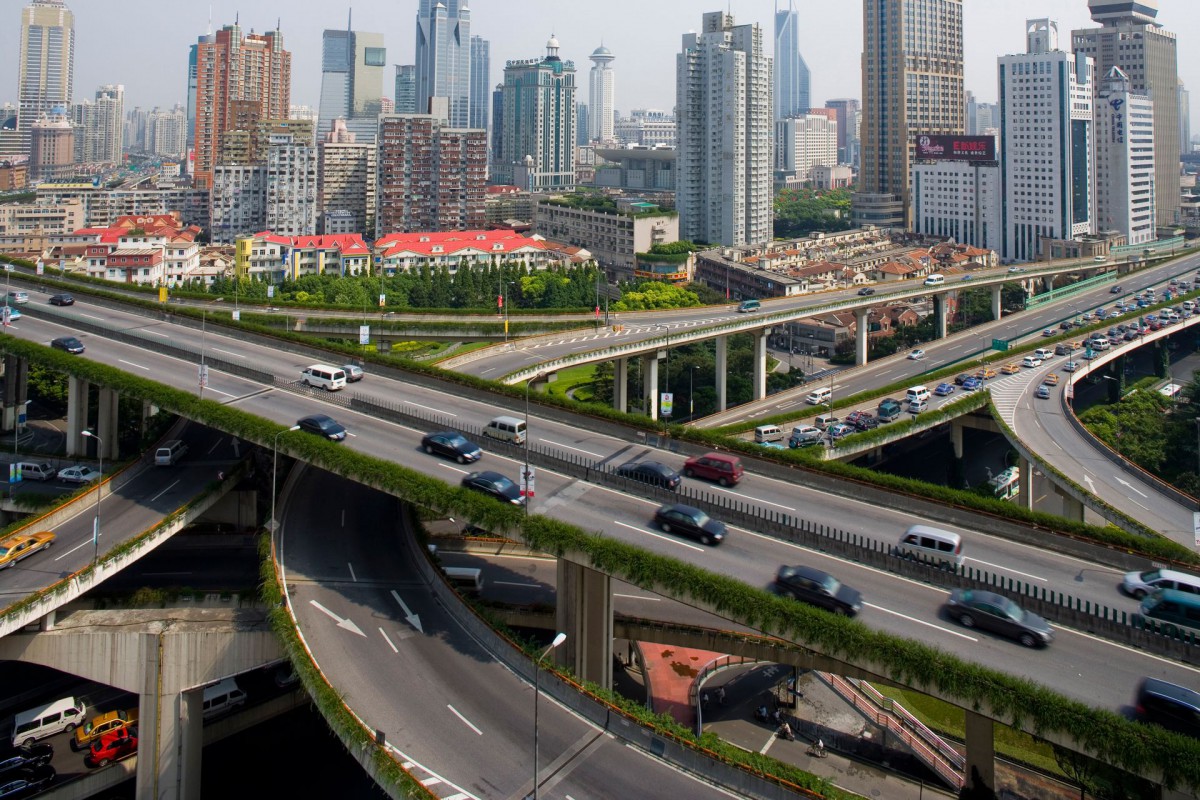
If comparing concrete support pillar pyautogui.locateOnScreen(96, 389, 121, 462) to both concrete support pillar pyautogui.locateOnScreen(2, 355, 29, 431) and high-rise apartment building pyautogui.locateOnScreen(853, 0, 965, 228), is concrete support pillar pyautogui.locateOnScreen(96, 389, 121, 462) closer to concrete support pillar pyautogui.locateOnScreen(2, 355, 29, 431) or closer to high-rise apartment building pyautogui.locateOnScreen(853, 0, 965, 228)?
concrete support pillar pyautogui.locateOnScreen(2, 355, 29, 431)

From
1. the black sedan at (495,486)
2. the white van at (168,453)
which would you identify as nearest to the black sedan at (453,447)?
the black sedan at (495,486)

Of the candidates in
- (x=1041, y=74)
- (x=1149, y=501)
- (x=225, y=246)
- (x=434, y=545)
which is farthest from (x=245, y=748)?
(x=1041, y=74)

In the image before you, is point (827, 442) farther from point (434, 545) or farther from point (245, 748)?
point (245, 748)

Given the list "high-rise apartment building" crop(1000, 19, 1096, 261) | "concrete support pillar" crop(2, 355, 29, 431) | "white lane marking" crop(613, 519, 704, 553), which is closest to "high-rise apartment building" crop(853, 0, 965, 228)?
"high-rise apartment building" crop(1000, 19, 1096, 261)

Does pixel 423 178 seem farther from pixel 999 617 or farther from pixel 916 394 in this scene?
pixel 999 617

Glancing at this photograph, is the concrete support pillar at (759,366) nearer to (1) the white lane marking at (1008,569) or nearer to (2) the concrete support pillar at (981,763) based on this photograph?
(1) the white lane marking at (1008,569)
